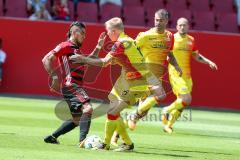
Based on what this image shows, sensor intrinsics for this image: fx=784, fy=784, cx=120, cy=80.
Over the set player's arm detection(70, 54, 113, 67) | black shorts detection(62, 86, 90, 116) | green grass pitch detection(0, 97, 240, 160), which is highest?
player's arm detection(70, 54, 113, 67)

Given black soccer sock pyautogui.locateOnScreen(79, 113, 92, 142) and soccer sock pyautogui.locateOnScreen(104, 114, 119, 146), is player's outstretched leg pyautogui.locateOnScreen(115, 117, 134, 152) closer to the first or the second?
soccer sock pyautogui.locateOnScreen(104, 114, 119, 146)

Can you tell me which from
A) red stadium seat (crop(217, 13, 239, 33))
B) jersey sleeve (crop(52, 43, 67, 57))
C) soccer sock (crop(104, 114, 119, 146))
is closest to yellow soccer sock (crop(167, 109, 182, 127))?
soccer sock (crop(104, 114, 119, 146))

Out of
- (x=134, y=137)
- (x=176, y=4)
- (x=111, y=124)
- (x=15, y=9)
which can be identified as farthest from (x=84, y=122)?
(x=176, y=4)

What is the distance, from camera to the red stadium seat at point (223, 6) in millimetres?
26406

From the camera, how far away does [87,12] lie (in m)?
24.5

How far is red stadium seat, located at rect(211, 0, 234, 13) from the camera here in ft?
86.6

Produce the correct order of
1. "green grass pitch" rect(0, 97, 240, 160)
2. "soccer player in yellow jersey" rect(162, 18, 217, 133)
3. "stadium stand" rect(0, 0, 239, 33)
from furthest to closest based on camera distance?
"stadium stand" rect(0, 0, 239, 33) → "soccer player in yellow jersey" rect(162, 18, 217, 133) → "green grass pitch" rect(0, 97, 240, 160)

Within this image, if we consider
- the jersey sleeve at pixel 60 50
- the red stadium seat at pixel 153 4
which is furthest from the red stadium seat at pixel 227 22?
the jersey sleeve at pixel 60 50

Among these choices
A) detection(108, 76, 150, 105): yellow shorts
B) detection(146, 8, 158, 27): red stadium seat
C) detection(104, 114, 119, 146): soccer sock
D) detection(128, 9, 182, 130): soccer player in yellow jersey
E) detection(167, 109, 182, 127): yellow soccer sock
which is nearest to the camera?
detection(104, 114, 119, 146): soccer sock

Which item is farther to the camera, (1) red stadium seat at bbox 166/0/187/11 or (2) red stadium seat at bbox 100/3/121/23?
(1) red stadium seat at bbox 166/0/187/11

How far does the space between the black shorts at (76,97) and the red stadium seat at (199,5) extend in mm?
15043

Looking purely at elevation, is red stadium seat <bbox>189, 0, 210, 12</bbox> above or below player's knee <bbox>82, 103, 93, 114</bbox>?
above

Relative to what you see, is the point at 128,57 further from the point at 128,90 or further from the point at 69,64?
the point at 69,64

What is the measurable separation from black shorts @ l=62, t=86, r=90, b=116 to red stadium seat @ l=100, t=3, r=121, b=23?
13085 mm
